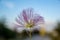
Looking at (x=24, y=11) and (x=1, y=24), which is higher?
(x=24, y=11)

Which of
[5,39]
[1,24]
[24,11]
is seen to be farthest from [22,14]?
[1,24]

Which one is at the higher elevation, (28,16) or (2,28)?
(28,16)

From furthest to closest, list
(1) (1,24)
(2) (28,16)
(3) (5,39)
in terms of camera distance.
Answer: (1) (1,24), (3) (5,39), (2) (28,16)

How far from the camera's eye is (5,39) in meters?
1.40

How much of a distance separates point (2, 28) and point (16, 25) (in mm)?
1148

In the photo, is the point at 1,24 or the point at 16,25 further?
the point at 1,24

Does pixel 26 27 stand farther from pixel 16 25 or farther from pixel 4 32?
pixel 4 32

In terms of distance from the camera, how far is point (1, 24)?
1.51 meters

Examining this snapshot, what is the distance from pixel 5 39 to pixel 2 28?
0.17 metres

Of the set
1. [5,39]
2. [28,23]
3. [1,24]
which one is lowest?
[5,39]

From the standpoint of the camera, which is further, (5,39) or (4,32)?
(4,32)

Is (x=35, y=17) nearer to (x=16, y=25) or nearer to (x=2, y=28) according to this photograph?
(x=16, y=25)

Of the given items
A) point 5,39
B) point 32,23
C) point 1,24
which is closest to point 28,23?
point 32,23

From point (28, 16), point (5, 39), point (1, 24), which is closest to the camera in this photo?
point (28, 16)
